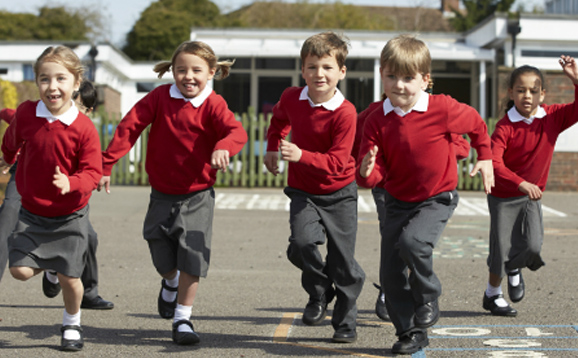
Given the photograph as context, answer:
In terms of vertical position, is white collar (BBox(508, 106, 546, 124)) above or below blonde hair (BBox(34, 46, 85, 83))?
below

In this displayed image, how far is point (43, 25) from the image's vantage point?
53.5 metres

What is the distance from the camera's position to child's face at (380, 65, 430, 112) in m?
5.16

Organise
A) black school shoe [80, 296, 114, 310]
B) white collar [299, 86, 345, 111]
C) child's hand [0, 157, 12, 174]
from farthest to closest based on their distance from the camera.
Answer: black school shoe [80, 296, 114, 310] < child's hand [0, 157, 12, 174] < white collar [299, 86, 345, 111]

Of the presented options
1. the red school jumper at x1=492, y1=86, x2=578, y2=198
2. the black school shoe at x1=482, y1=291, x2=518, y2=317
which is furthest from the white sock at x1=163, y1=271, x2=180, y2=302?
the red school jumper at x1=492, y1=86, x2=578, y2=198

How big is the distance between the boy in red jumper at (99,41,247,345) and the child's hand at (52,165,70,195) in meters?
0.55

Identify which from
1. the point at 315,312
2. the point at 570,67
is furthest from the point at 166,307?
the point at 570,67

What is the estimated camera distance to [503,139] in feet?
21.4

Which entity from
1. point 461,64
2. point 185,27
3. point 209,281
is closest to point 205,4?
point 185,27

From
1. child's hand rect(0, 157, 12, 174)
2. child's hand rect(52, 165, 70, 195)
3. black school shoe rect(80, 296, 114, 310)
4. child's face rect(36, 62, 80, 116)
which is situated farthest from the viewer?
black school shoe rect(80, 296, 114, 310)

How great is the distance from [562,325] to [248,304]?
242 centimetres

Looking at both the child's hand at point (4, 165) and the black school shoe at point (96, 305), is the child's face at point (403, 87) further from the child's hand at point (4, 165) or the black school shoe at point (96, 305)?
the black school shoe at point (96, 305)

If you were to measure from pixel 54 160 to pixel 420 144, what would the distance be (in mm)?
2226

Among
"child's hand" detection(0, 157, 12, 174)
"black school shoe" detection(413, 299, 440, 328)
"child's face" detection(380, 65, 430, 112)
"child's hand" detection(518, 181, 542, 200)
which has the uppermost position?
"child's face" detection(380, 65, 430, 112)

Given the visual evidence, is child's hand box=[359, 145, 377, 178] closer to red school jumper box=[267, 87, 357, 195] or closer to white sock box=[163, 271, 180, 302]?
red school jumper box=[267, 87, 357, 195]
